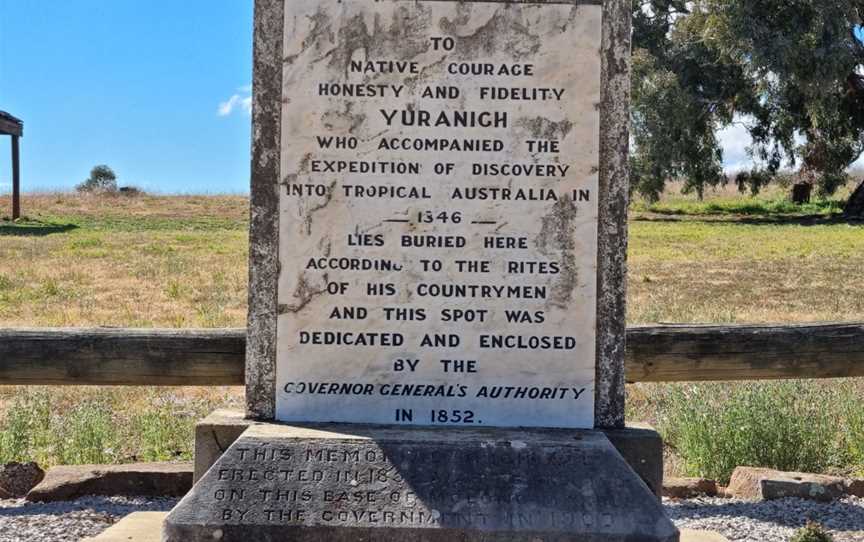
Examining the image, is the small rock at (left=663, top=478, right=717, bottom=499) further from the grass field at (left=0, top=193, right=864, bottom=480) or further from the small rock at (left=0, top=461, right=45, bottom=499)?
the small rock at (left=0, top=461, right=45, bottom=499)

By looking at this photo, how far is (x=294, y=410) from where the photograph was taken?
4070mm

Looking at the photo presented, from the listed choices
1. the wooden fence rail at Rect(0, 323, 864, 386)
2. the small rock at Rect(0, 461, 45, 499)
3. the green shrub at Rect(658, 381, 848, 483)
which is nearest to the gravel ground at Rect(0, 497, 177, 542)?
the small rock at Rect(0, 461, 45, 499)

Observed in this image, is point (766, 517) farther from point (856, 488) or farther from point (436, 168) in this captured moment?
point (436, 168)

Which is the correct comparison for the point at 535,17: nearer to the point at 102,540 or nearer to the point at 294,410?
the point at 294,410

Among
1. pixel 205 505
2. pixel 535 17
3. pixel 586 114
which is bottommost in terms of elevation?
pixel 205 505

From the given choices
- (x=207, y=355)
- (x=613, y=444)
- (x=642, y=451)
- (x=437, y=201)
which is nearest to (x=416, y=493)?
(x=613, y=444)

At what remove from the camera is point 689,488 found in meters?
5.27

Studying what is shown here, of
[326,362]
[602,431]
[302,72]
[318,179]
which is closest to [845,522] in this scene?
[602,431]

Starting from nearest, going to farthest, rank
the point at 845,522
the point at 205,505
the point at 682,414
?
1. the point at 205,505
2. the point at 845,522
3. the point at 682,414

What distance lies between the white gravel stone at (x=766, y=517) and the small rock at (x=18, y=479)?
329 cm

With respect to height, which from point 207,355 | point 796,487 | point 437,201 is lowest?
point 796,487

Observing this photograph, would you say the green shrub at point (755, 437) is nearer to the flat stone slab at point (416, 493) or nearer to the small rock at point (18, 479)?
the flat stone slab at point (416, 493)

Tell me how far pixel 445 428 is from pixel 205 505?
986mm

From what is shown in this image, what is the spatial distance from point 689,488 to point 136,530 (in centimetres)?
282
